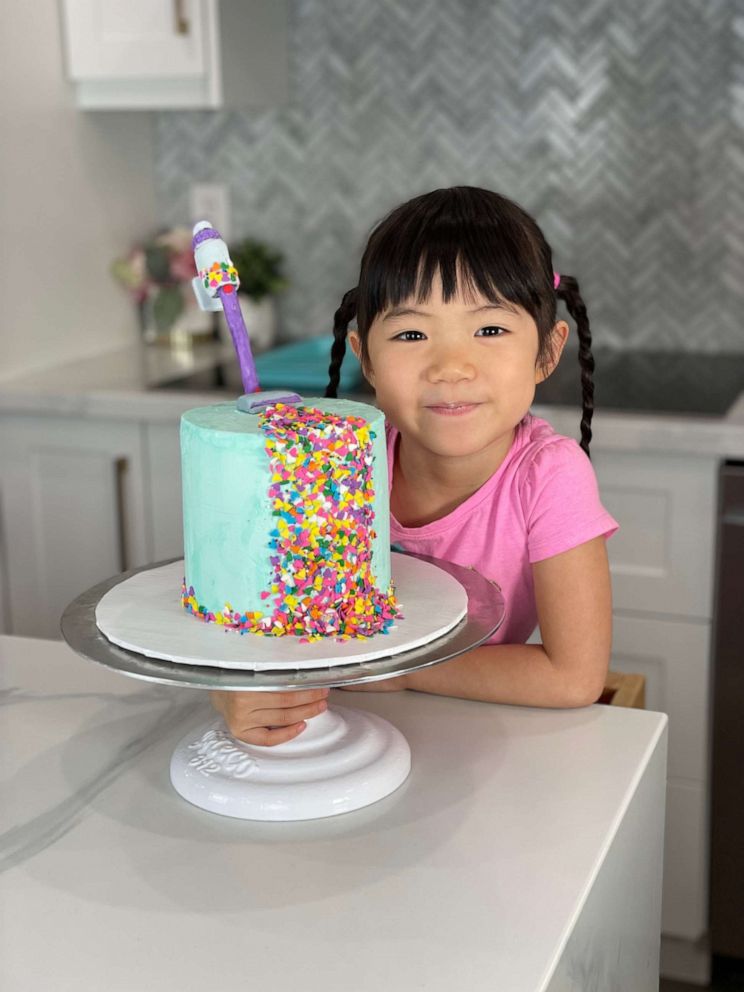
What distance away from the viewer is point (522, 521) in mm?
1224

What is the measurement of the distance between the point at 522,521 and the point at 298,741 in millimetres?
352

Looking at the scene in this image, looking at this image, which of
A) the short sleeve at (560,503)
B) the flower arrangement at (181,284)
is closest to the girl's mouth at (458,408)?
the short sleeve at (560,503)

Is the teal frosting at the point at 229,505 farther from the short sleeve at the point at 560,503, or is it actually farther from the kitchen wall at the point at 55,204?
the kitchen wall at the point at 55,204

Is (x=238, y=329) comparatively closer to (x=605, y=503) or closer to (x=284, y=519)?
(x=284, y=519)

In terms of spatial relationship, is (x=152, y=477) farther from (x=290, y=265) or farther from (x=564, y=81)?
(x=564, y=81)

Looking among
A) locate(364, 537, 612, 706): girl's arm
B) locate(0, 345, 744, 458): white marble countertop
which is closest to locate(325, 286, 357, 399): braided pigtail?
locate(364, 537, 612, 706): girl's arm

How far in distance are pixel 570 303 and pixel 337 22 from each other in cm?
160

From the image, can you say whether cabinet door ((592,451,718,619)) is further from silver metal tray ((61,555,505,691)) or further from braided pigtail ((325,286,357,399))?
silver metal tray ((61,555,505,691))

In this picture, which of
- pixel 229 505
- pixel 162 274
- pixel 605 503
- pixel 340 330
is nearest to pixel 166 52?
pixel 162 274

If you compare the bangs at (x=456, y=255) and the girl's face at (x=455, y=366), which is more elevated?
the bangs at (x=456, y=255)

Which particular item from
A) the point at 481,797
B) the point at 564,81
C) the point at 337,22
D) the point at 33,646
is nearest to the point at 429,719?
the point at 481,797

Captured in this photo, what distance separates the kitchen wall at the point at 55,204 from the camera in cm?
236

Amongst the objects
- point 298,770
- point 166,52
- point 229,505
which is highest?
point 166,52

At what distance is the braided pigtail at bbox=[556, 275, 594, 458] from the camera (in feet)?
4.12
